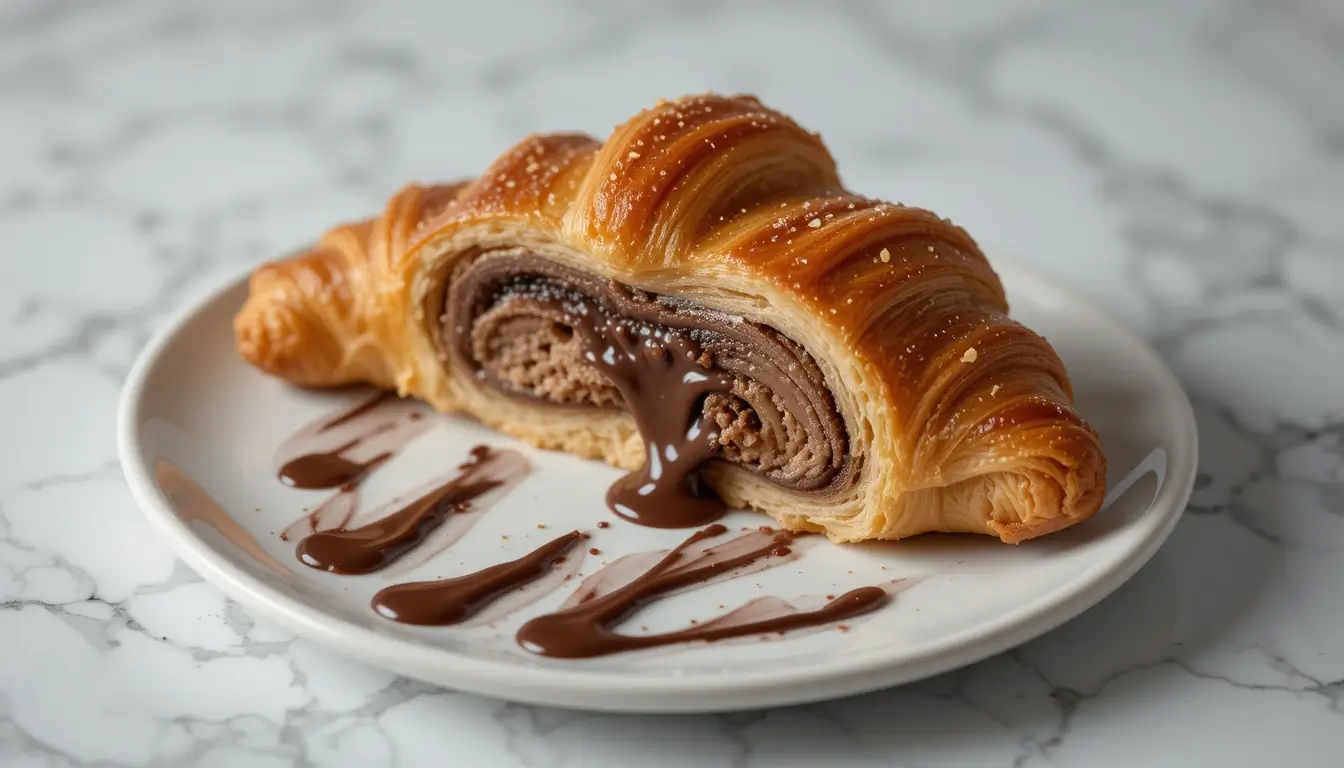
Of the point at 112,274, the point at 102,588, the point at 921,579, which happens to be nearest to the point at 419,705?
the point at 102,588

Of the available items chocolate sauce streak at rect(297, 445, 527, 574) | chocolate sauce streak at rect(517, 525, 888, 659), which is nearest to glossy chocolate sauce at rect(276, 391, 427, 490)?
chocolate sauce streak at rect(297, 445, 527, 574)

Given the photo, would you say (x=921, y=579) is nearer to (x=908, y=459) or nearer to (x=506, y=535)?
(x=908, y=459)

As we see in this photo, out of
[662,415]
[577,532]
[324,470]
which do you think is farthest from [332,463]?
[662,415]

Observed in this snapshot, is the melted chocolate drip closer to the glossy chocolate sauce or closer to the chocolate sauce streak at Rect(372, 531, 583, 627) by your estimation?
the chocolate sauce streak at Rect(372, 531, 583, 627)

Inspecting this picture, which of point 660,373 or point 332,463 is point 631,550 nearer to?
point 660,373

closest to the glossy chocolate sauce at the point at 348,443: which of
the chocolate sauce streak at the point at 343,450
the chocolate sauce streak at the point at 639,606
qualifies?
the chocolate sauce streak at the point at 343,450

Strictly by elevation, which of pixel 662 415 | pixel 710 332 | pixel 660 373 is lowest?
pixel 662 415
